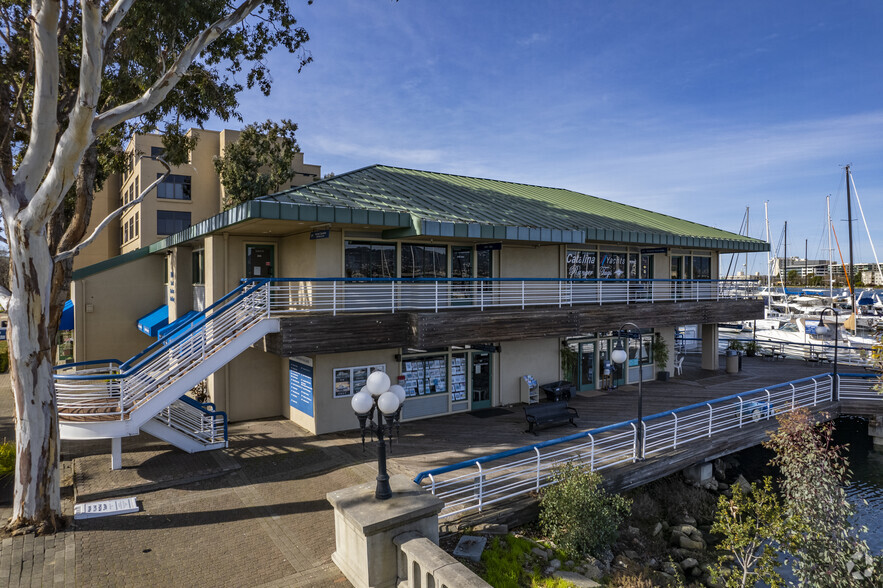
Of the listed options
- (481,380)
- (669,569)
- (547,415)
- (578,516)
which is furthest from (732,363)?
(578,516)

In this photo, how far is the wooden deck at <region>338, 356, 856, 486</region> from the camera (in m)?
12.9

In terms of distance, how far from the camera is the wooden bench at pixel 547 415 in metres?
14.5

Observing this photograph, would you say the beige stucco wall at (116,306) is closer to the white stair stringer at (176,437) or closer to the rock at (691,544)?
the white stair stringer at (176,437)

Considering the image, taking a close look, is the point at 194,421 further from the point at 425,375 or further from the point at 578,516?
the point at 578,516

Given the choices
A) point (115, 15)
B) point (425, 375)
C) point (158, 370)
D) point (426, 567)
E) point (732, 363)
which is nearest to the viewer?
point (426, 567)

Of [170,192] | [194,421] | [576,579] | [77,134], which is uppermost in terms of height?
[170,192]

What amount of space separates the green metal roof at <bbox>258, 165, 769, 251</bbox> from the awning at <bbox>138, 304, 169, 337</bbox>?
29.8ft

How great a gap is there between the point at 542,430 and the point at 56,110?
13.4 metres

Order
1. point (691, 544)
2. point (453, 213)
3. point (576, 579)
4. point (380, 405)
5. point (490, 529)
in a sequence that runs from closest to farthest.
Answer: point (380, 405)
point (576, 579)
point (490, 529)
point (691, 544)
point (453, 213)

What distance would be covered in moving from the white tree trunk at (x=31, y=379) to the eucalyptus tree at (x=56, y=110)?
0.06 ft

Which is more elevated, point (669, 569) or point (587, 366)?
point (587, 366)

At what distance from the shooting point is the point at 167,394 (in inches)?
463

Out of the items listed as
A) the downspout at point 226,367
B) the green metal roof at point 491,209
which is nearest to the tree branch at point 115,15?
the green metal roof at point 491,209

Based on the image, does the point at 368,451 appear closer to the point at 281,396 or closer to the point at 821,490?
the point at 281,396
